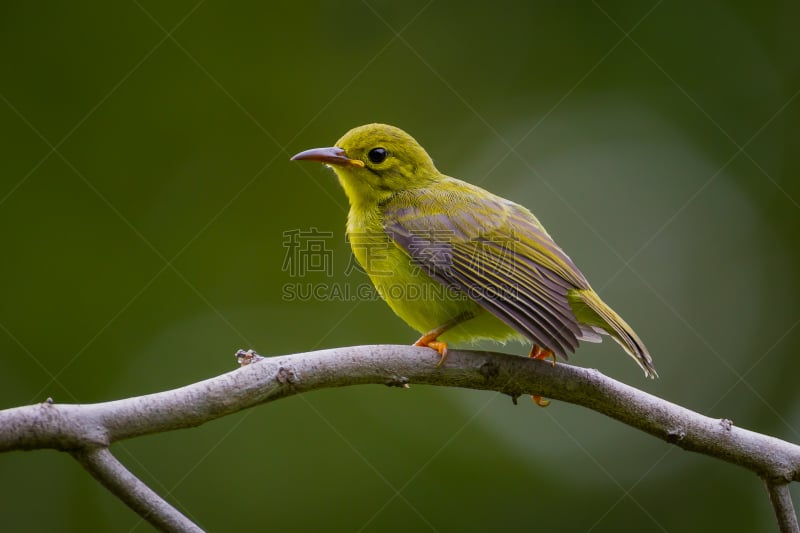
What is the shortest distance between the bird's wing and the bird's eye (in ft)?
0.94

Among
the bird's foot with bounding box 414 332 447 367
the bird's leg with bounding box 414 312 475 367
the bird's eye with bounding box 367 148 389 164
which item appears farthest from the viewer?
the bird's eye with bounding box 367 148 389 164

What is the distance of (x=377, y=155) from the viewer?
4.35 metres

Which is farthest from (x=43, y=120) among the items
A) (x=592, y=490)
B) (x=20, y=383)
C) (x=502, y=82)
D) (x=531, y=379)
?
(x=592, y=490)

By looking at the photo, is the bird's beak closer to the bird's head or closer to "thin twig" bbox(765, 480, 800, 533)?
the bird's head

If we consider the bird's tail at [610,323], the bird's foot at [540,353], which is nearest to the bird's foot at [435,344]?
the bird's foot at [540,353]

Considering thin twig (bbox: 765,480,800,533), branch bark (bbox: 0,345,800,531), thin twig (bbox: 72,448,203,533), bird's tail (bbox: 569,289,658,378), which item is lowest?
thin twig (bbox: 72,448,203,533)

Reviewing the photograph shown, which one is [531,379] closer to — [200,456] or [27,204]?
[200,456]

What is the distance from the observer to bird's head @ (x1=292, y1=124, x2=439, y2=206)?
4309 mm

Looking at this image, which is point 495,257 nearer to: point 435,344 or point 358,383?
point 435,344

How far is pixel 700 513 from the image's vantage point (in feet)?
18.6

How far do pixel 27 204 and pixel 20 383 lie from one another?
1.23 metres

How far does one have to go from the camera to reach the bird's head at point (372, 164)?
431 centimetres

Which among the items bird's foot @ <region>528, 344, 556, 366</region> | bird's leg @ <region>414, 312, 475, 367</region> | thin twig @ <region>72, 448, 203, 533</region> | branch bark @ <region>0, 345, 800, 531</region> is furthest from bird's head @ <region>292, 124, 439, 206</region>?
thin twig @ <region>72, 448, 203, 533</region>

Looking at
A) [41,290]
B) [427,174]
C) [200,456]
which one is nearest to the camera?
[427,174]
